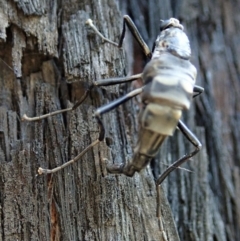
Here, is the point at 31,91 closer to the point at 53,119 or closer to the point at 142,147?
the point at 53,119

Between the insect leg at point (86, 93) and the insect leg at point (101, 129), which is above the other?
the insect leg at point (86, 93)

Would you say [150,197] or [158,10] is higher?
[158,10]

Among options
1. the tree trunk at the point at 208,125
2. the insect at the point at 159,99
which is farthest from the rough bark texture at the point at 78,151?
the insect at the point at 159,99

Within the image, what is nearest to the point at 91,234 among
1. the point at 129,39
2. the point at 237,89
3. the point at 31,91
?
the point at 31,91

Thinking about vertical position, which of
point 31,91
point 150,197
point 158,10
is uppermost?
point 158,10

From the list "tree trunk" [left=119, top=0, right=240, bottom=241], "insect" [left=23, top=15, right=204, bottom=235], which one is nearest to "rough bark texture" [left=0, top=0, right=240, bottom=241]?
"tree trunk" [left=119, top=0, right=240, bottom=241]

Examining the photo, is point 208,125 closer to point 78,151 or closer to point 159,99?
point 78,151

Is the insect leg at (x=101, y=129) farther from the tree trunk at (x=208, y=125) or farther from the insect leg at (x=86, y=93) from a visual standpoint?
the tree trunk at (x=208, y=125)

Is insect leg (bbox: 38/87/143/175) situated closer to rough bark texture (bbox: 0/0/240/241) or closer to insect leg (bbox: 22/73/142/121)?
rough bark texture (bbox: 0/0/240/241)

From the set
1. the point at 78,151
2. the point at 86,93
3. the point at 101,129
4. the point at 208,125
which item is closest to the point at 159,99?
the point at 101,129
